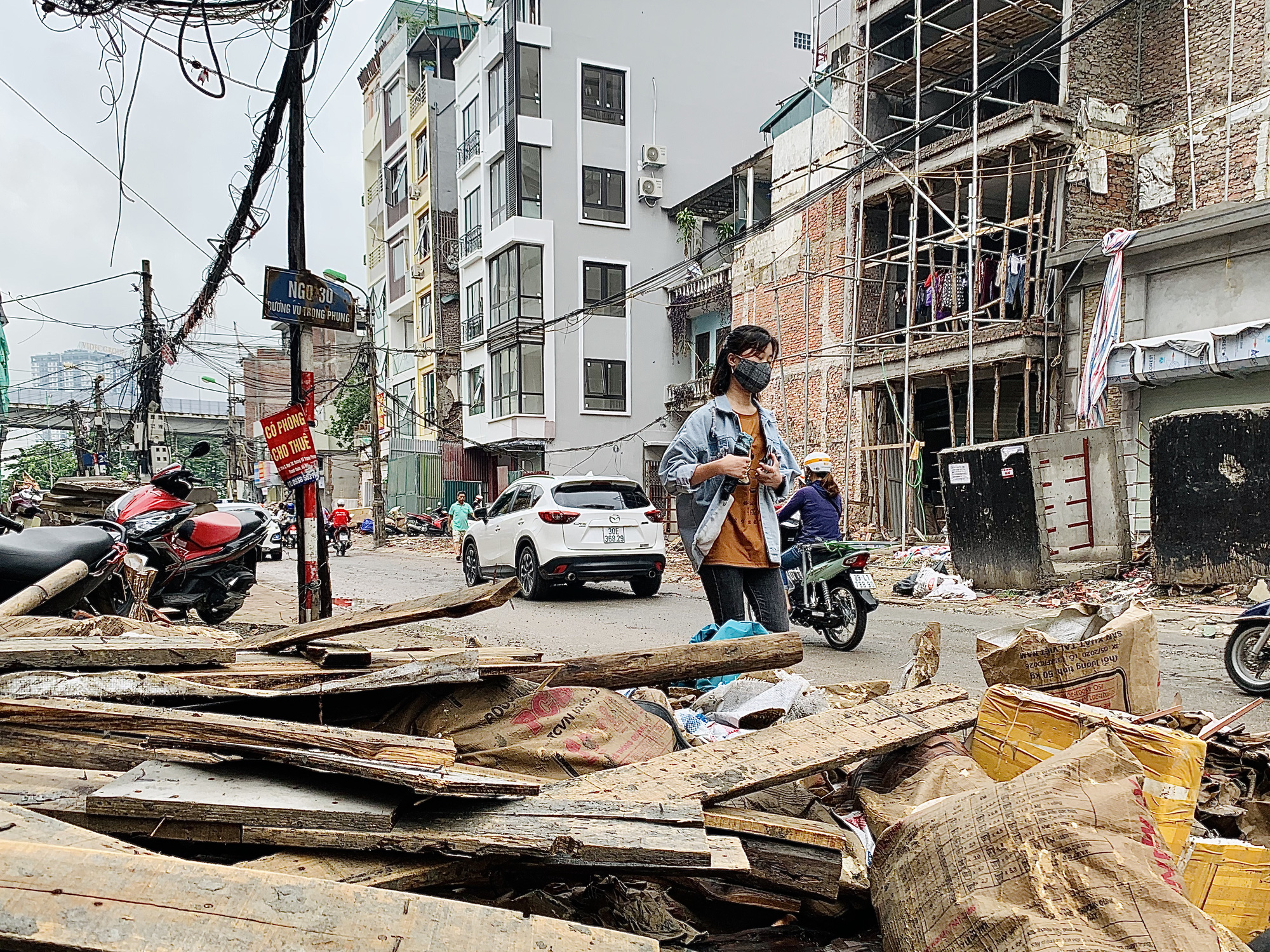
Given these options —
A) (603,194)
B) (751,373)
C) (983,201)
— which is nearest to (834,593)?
(751,373)

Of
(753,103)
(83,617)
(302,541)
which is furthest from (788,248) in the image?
(83,617)

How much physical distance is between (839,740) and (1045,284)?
15.3 meters

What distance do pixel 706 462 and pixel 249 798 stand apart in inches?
105

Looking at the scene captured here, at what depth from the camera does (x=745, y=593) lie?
15.0 feet

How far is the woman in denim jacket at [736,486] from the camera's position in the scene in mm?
4246

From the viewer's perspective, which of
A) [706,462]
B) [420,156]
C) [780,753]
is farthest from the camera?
[420,156]

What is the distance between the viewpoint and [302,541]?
7.73 m

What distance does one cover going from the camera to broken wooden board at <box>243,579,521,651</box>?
3451mm

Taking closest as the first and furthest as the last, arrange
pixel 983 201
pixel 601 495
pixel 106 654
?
pixel 106 654 → pixel 601 495 → pixel 983 201

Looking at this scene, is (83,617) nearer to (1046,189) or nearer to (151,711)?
(151,711)

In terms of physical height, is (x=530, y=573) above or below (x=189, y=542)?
below

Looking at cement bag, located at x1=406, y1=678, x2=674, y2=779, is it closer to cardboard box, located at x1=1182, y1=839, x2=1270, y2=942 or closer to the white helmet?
cardboard box, located at x1=1182, y1=839, x2=1270, y2=942

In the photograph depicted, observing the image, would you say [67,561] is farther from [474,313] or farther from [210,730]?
[474,313]

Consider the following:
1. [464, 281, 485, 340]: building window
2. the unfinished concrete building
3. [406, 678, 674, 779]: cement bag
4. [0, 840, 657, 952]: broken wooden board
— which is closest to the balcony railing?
[464, 281, 485, 340]: building window
